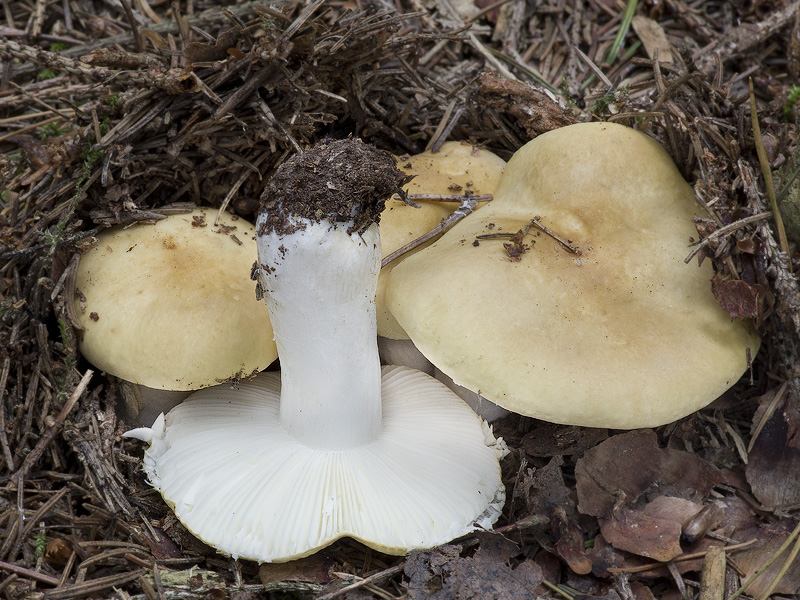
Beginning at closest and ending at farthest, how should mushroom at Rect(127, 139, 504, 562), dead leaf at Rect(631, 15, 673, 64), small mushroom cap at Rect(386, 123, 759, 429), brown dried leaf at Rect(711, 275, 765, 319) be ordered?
mushroom at Rect(127, 139, 504, 562), small mushroom cap at Rect(386, 123, 759, 429), brown dried leaf at Rect(711, 275, 765, 319), dead leaf at Rect(631, 15, 673, 64)

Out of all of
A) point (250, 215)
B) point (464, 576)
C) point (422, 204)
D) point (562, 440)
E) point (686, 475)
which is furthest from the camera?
point (250, 215)

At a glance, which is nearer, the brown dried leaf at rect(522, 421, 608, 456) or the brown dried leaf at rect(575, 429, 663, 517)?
the brown dried leaf at rect(575, 429, 663, 517)

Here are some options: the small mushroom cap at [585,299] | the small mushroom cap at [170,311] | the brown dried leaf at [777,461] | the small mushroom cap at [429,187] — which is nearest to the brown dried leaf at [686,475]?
the brown dried leaf at [777,461]

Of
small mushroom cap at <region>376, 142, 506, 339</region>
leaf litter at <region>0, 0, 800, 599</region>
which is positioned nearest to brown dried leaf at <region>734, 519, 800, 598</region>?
leaf litter at <region>0, 0, 800, 599</region>

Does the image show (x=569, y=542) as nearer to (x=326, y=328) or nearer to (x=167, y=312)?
(x=326, y=328)

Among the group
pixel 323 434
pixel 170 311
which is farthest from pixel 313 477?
pixel 170 311

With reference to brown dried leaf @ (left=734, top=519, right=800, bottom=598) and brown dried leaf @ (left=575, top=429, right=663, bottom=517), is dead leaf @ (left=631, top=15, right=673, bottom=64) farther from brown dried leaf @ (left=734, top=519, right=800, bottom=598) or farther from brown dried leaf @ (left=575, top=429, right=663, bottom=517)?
brown dried leaf @ (left=734, top=519, right=800, bottom=598)

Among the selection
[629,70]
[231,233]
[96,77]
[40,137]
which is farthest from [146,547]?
[629,70]

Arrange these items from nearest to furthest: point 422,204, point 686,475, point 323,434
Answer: point 323,434
point 686,475
point 422,204

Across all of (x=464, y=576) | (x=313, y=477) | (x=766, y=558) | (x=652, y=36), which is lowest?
(x=766, y=558)
